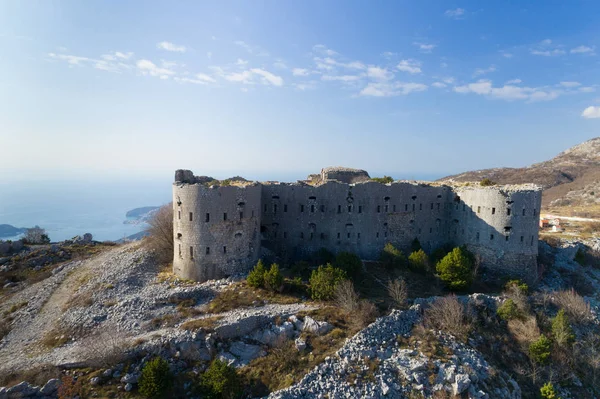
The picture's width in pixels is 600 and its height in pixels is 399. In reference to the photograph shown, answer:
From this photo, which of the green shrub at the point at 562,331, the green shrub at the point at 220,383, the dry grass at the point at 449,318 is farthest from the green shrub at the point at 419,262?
the green shrub at the point at 220,383

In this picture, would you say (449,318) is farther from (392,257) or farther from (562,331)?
(392,257)

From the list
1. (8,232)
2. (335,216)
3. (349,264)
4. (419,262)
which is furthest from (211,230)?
(8,232)

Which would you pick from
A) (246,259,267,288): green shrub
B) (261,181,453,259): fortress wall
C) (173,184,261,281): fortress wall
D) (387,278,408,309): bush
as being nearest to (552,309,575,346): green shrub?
(387,278,408,309): bush

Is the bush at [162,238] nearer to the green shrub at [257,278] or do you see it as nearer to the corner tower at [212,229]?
the corner tower at [212,229]

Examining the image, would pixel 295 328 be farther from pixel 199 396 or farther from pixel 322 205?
pixel 322 205

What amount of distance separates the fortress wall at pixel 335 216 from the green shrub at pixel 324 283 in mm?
8133

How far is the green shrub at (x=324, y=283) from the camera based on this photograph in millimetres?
27875

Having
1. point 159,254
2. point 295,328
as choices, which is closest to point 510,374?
point 295,328

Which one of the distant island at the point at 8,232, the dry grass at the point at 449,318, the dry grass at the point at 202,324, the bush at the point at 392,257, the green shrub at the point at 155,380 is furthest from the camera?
the distant island at the point at 8,232

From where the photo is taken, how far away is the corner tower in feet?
101

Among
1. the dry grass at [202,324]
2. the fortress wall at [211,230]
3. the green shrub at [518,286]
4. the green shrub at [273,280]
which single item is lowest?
the dry grass at [202,324]

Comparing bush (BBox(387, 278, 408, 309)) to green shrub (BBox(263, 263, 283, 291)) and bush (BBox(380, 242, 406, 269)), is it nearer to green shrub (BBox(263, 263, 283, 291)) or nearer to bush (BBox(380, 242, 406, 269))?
bush (BBox(380, 242, 406, 269))

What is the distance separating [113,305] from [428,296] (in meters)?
26.6

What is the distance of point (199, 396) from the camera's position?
20.5 m
